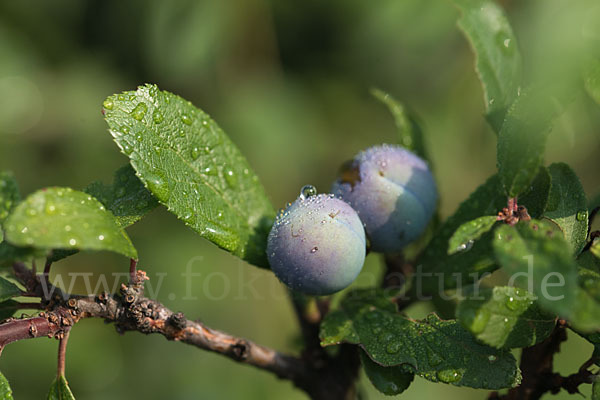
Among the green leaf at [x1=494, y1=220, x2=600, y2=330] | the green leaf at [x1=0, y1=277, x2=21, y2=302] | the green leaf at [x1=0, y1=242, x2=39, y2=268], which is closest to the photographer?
the green leaf at [x1=494, y1=220, x2=600, y2=330]

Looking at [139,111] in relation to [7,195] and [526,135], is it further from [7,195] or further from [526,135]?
[526,135]

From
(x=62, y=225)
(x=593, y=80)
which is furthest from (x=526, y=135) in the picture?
(x=62, y=225)

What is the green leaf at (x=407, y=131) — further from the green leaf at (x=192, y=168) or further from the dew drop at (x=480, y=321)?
the dew drop at (x=480, y=321)

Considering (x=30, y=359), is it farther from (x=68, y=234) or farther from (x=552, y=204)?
(x=552, y=204)

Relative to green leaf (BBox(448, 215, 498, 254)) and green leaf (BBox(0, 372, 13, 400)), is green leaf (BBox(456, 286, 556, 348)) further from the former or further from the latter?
green leaf (BBox(0, 372, 13, 400))

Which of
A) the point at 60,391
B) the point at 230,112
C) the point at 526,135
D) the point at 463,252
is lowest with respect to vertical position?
the point at 230,112

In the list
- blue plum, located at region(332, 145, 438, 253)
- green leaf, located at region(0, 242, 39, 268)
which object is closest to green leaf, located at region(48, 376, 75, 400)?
green leaf, located at region(0, 242, 39, 268)
